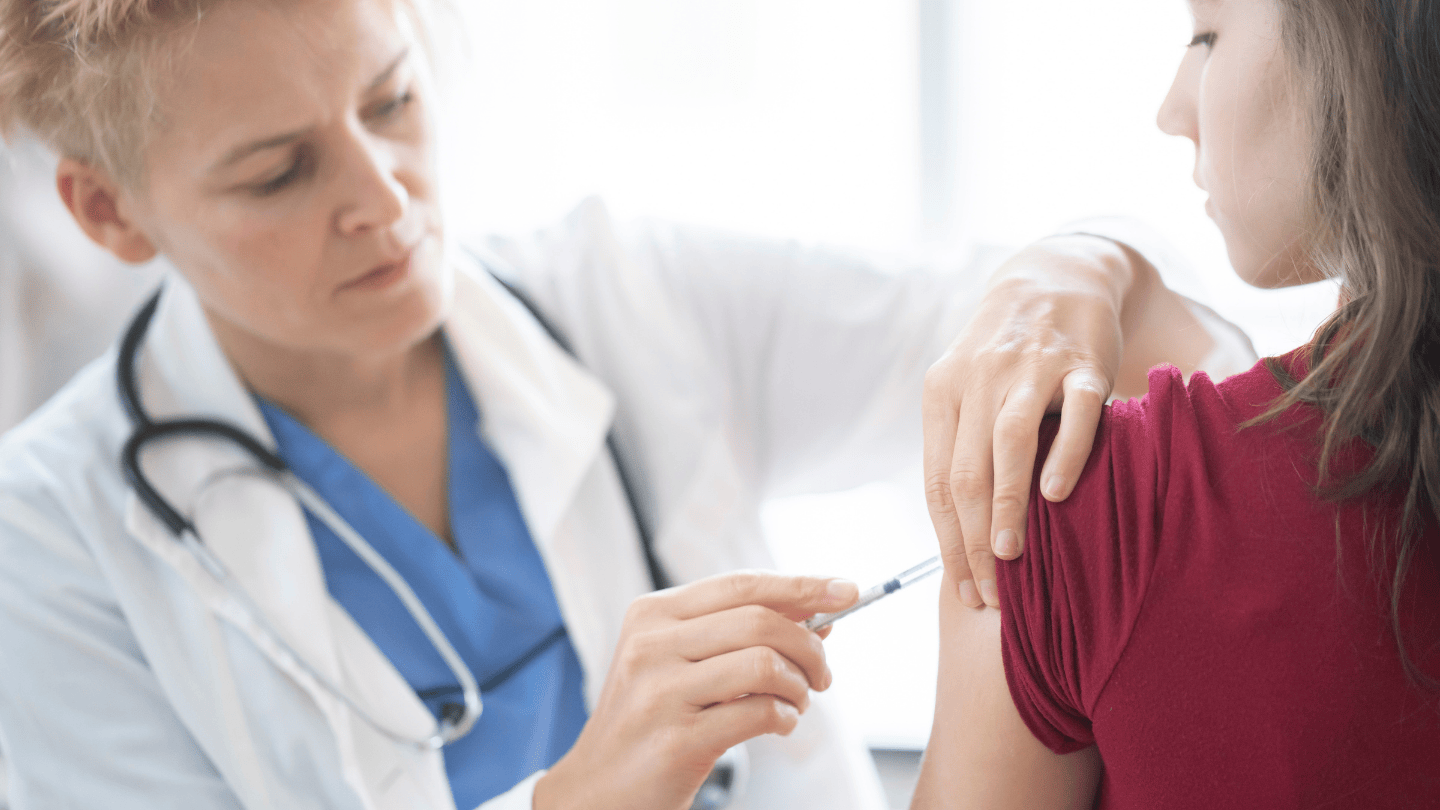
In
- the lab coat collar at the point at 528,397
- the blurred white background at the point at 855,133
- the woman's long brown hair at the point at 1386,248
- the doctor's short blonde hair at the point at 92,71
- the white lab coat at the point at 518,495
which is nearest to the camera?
the woman's long brown hair at the point at 1386,248

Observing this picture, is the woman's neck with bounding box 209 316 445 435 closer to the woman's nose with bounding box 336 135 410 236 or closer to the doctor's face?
the doctor's face

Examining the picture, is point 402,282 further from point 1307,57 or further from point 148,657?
point 1307,57

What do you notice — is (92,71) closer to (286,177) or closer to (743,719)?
(286,177)

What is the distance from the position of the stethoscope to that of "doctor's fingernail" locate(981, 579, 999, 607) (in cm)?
55

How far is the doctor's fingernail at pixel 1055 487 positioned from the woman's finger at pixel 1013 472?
3cm

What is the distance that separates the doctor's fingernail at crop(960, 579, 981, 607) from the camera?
678 millimetres

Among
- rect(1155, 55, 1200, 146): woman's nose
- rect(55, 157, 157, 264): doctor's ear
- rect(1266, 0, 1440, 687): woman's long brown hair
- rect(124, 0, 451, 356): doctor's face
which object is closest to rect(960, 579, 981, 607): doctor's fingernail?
rect(1266, 0, 1440, 687): woman's long brown hair

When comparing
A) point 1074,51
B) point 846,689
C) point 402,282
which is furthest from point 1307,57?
point 846,689

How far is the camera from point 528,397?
1.17 metres

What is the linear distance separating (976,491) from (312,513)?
0.77m

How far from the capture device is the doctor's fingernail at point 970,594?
678 millimetres

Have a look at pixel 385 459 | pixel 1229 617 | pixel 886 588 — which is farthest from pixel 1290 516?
pixel 385 459

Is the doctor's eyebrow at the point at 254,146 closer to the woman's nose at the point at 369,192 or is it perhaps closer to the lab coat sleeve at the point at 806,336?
the woman's nose at the point at 369,192

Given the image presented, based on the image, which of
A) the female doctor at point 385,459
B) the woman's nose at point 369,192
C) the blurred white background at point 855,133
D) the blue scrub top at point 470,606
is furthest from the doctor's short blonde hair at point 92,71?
the blurred white background at point 855,133
